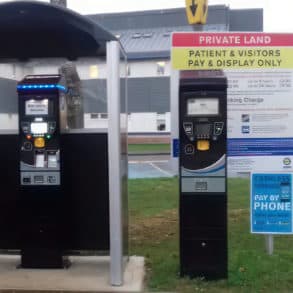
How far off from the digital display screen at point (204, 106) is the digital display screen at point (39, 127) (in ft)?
4.92

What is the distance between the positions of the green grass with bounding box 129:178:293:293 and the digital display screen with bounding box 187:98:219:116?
1695 millimetres

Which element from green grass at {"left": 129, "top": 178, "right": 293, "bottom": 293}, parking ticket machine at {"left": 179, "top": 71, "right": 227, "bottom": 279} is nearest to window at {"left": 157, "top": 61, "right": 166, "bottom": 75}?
green grass at {"left": 129, "top": 178, "right": 293, "bottom": 293}

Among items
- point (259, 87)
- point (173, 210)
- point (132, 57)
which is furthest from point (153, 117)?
point (259, 87)

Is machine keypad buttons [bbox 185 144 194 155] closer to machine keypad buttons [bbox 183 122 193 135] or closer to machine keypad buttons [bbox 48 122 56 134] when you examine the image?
machine keypad buttons [bbox 183 122 193 135]

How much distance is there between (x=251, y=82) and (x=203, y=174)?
1.51 m

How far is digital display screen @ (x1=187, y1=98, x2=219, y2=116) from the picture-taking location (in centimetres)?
493

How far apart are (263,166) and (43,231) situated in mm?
2607

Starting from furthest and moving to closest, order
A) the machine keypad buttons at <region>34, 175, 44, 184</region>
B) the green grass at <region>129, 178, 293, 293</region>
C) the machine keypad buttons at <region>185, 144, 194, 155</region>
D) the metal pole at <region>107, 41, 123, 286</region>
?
the machine keypad buttons at <region>34, 175, 44, 184</region>
the green grass at <region>129, 178, 293, 293</region>
the machine keypad buttons at <region>185, 144, 194, 155</region>
the metal pole at <region>107, 41, 123, 286</region>

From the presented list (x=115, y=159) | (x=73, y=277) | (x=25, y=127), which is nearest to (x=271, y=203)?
(x=115, y=159)

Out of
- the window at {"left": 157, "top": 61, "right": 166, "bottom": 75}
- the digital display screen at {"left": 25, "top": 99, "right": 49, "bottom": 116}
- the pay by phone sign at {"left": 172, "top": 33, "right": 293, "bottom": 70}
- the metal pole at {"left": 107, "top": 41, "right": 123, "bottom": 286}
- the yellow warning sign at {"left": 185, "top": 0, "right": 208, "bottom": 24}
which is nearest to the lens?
the metal pole at {"left": 107, "top": 41, "right": 123, "bottom": 286}

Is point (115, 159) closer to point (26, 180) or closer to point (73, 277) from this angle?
point (26, 180)

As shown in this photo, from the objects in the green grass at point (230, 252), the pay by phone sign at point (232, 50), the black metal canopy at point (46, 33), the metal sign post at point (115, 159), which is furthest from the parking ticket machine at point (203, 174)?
the black metal canopy at point (46, 33)

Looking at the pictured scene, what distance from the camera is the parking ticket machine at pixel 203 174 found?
4930 millimetres

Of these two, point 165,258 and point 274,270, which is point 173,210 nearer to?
point 165,258
